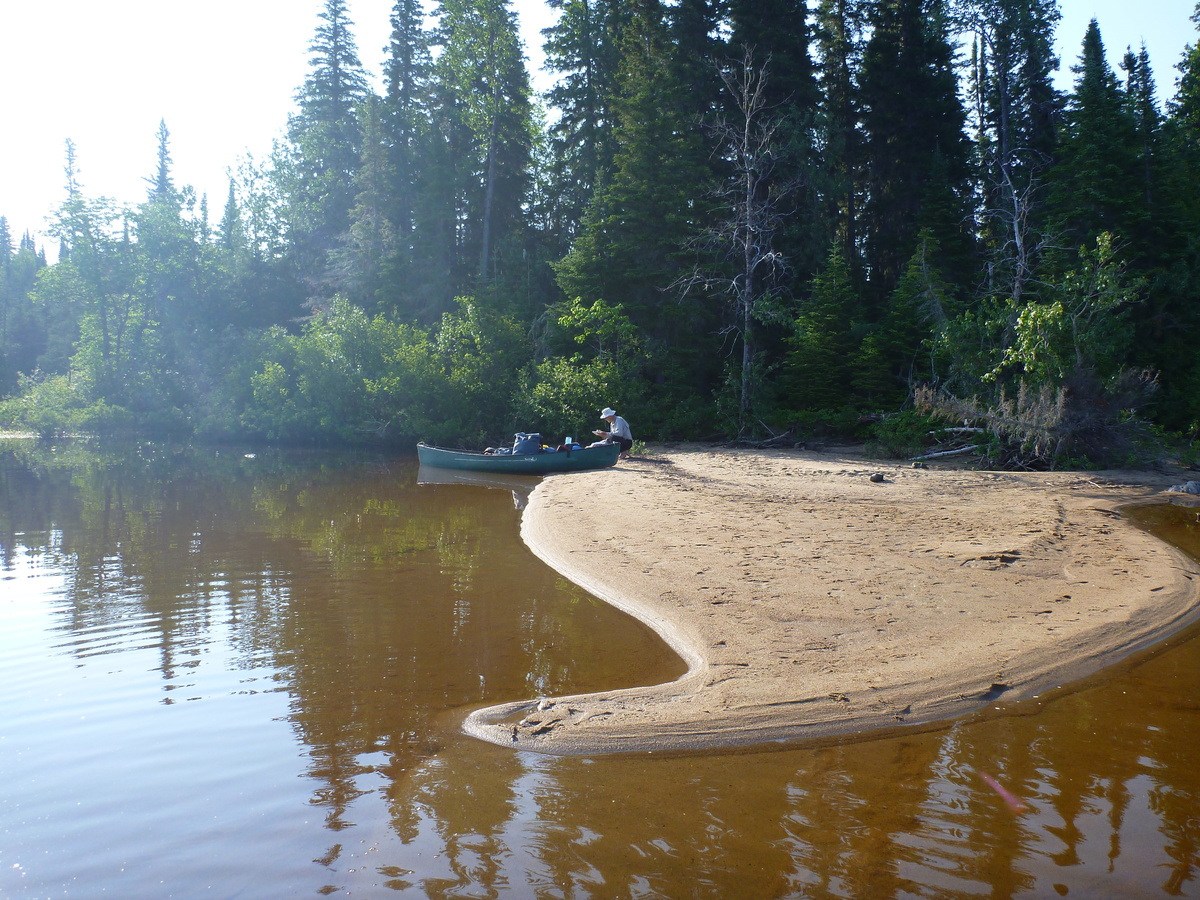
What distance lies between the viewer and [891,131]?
2941 cm

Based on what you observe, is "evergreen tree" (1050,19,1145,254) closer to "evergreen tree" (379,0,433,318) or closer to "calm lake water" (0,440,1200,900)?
"calm lake water" (0,440,1200,900)

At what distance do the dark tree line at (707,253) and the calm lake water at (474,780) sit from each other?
12599 millimetres

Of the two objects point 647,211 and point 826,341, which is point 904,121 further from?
point 826,341

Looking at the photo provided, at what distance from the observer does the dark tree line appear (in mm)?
22047

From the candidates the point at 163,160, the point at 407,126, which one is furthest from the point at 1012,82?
the point at 163,160

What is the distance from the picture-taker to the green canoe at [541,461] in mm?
18312

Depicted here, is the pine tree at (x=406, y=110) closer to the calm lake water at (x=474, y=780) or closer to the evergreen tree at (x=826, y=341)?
the evergreen tree at (x=826, y=341)

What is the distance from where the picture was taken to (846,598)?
23.1ft

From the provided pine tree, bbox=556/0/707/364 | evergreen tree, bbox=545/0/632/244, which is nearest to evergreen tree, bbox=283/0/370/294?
evergreen tree, bbox=545/0/632/244

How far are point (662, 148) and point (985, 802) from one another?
26.3 meters

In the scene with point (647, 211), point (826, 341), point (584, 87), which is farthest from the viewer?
point (584, 87)

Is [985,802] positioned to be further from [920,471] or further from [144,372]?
[144,372]

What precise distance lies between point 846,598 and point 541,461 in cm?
1229

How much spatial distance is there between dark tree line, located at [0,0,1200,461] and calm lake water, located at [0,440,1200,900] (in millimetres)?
12599
